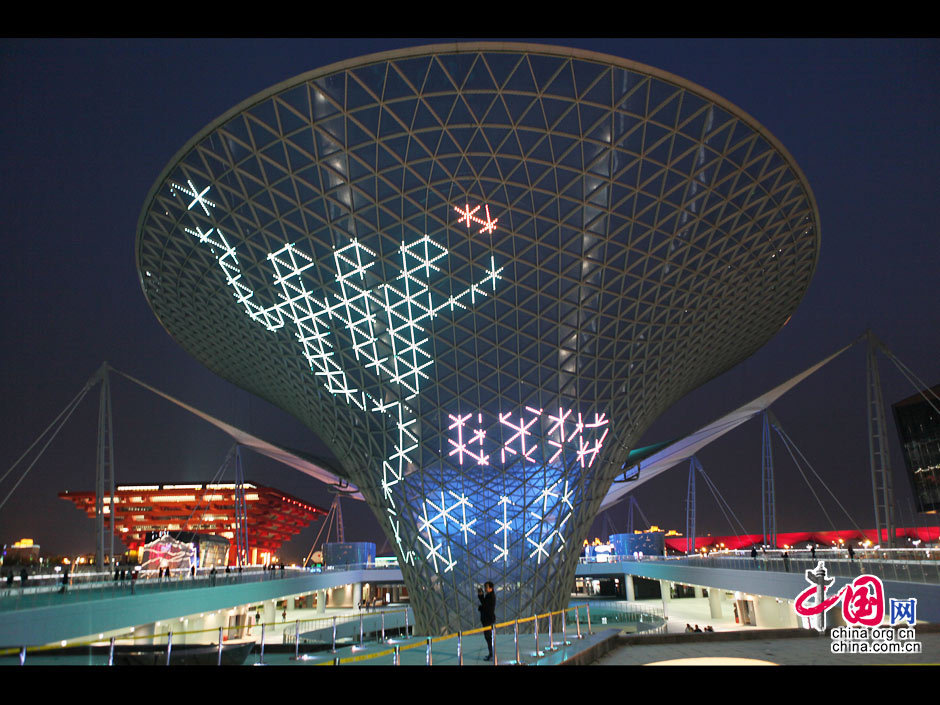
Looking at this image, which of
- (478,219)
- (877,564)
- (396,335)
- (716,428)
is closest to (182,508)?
(716,428)

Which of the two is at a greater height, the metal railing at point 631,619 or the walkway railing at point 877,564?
the walkway railing at point 877,564

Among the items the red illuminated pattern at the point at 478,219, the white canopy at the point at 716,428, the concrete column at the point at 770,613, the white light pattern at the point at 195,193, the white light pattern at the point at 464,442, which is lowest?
the concrete column at the point at 770,613

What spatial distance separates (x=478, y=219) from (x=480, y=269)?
2065 mm

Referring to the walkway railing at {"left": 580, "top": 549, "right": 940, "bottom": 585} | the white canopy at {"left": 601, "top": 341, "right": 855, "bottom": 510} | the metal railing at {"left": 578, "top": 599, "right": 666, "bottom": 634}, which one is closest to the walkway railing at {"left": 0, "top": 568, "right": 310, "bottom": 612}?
the metal railing at {"left": 578, "top": 599, "right": 666, "bottom": 634}

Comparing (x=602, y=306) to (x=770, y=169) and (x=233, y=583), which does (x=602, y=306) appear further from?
(x=233, y=583)

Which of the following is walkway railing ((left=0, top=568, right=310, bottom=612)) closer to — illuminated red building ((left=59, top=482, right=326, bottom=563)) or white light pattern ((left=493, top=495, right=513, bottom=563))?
white light pattern ((left=493, top=495, right=513, bottom=563))

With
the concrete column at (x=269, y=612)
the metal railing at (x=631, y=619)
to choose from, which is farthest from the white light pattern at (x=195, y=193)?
the concrete column at (x=269, y=612)

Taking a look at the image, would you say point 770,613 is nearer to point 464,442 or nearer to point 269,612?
point 464,442

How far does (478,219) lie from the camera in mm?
21453

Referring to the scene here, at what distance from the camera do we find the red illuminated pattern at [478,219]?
2117cm

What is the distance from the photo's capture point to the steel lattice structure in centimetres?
1845

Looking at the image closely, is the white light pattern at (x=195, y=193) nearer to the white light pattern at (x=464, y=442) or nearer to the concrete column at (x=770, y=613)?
the white light pattern at (x=464, y=442)

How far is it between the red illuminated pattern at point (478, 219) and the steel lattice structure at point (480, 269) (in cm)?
7

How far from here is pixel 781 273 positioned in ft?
84.7
